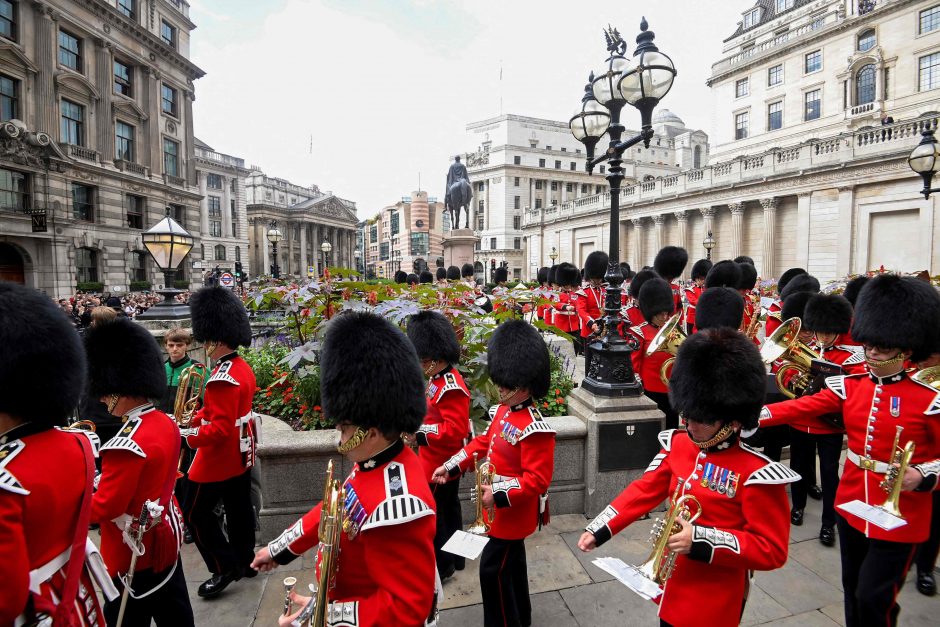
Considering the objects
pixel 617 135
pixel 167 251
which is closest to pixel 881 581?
pixel 617 135

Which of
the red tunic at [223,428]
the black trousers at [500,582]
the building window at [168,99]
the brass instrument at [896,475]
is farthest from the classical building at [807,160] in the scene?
the building window at [168,99]

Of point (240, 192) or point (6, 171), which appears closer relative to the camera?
point (6, 171)

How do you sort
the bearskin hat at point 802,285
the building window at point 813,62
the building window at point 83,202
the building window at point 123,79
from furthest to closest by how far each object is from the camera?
the building window at point 813,62, the building window at point 123,79, the building window at point 83,202, the bearskin hat at point 802,285

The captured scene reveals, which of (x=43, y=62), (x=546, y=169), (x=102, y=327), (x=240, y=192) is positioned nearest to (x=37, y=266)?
(x=43, y=62)

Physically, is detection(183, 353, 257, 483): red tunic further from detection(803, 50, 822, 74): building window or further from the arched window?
detection(803, 50, 822, 74): building window

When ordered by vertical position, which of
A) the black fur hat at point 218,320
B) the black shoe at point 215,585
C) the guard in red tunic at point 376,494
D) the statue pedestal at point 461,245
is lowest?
the black shoe at point 215,585

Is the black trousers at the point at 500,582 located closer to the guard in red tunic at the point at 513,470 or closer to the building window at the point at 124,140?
the guard in red tunic at the point at 513,470

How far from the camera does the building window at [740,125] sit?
43375 mm

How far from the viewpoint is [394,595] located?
6.06 feet

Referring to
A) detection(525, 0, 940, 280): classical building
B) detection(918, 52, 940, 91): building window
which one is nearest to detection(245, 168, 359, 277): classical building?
detection(525, 0, 940, 280): classical building

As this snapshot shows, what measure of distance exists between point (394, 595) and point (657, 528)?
4.18 ft

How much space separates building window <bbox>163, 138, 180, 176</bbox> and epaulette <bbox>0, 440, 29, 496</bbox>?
38.8 m

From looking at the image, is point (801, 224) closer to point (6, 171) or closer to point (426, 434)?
point (426, 434)

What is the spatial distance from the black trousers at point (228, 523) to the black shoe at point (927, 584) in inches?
210
